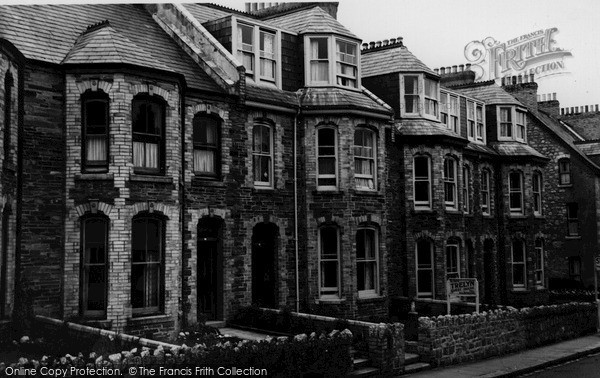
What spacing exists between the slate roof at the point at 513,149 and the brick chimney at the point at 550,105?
414 inches

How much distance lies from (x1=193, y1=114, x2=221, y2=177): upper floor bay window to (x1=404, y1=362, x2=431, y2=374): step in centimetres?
744

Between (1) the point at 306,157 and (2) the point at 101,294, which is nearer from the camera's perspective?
(2) the point at 101,294

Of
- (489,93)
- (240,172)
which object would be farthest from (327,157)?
(489,93)

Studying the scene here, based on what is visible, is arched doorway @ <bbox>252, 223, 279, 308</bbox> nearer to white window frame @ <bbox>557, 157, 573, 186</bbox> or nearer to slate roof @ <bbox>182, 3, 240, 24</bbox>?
slate roof @ <bbox>182, 3, 240, 24</bbox>

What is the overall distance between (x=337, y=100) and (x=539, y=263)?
1600 centimetres

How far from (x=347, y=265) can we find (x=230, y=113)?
591 centimetres

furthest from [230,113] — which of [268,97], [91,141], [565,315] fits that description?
[565,315]

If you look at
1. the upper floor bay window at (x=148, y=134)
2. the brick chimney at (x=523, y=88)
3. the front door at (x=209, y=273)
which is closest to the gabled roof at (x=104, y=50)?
the upper floor bay window at (x=148, y=134)

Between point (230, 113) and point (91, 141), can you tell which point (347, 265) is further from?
point (91, 141)

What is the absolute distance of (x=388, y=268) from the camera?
77.0ft

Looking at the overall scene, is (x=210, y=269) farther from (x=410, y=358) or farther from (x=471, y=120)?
(x=471, y=120)

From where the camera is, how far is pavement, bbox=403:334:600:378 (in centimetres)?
1605

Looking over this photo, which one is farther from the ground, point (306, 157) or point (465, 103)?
point (465, 103)

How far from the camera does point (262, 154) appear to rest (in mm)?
20000
